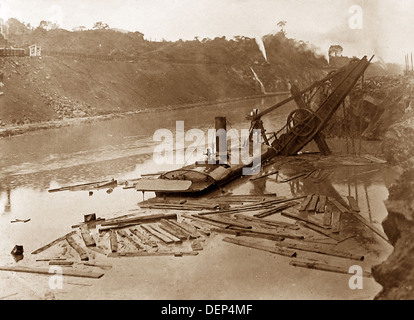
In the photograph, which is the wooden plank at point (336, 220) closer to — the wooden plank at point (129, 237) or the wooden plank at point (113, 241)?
the wooden plank at point (129, 237)

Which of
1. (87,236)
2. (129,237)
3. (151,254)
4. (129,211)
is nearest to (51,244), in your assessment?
(87,236)

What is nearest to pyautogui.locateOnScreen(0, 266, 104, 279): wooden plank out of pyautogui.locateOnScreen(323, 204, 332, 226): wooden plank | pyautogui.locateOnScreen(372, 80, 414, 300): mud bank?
pyautogui.locateOnScreen(372, 80, 414, 300): mud bank

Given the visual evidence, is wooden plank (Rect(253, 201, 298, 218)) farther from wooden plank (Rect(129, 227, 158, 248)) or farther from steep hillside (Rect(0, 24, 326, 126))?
steep hillside (Rect(0, 24, 326, 126))

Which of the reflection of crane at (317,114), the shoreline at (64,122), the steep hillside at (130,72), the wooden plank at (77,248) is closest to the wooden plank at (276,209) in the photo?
the wooden plank at (77,248)

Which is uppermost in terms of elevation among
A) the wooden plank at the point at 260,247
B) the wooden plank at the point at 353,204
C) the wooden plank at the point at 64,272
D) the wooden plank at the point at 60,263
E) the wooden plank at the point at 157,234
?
the wooden plank at the point at 353,204

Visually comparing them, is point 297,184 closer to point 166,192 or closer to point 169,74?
point 166,192

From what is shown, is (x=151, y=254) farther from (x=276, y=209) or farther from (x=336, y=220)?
(x=336, y=220)
